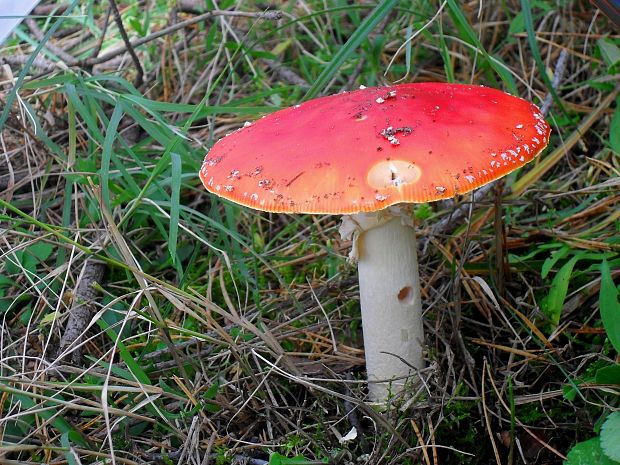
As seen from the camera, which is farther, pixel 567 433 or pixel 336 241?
pixel 336 241

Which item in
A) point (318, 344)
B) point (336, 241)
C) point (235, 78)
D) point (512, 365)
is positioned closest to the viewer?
point (512, 365)

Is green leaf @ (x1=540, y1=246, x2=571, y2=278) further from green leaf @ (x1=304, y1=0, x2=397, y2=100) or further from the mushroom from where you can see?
green leaf @ (x1=304, y1=0, x2=397, y2=100)

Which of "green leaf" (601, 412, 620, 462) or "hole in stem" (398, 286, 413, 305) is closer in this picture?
"green leaf" (601, 412, 620, 462)

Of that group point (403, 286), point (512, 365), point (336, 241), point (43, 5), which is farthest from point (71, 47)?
point (512, 365)

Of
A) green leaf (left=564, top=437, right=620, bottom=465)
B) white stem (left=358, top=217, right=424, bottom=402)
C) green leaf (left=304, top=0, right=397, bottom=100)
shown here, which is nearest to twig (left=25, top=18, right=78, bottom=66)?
green leaf (left=304, top=0, right=397, bottom=100)

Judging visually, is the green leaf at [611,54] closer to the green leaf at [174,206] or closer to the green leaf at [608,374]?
the green leaf at [608,374]

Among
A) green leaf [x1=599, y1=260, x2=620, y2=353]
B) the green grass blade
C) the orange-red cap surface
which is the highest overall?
the orange-red cap surface

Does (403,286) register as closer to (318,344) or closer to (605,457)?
(318,344)
